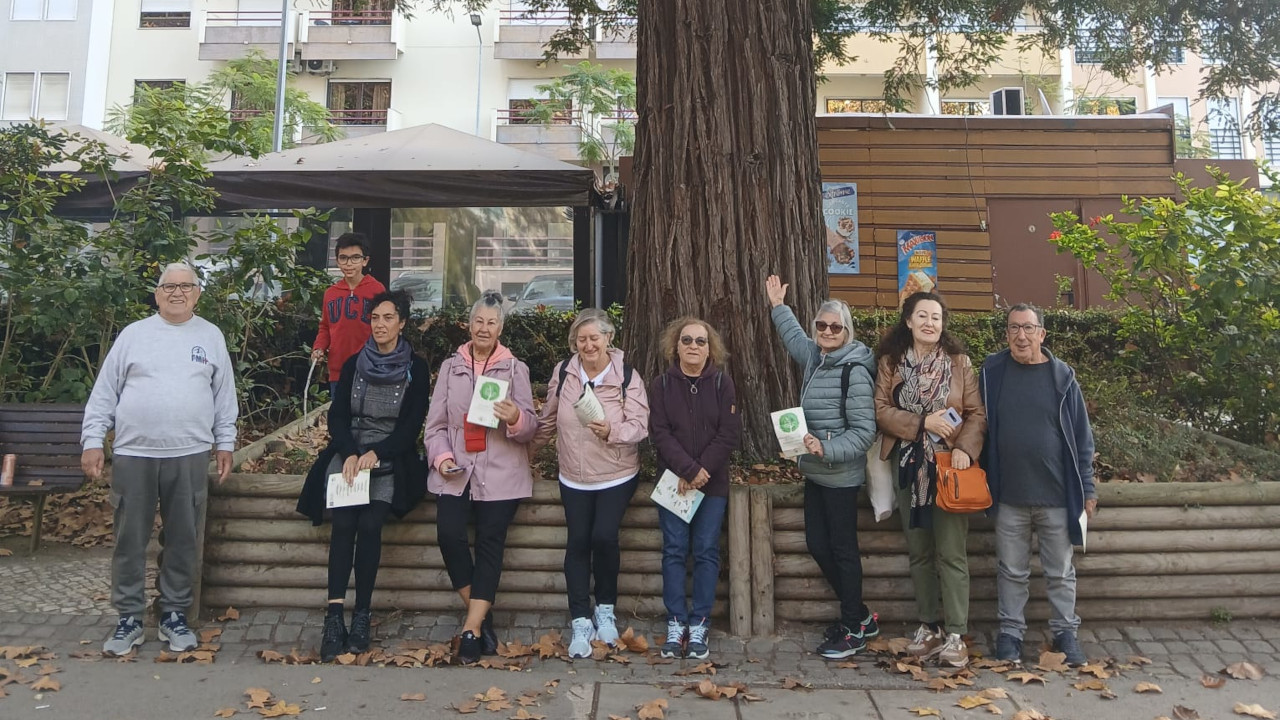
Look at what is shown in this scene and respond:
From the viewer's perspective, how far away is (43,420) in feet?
20.2

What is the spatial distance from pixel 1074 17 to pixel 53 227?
9.07 meters

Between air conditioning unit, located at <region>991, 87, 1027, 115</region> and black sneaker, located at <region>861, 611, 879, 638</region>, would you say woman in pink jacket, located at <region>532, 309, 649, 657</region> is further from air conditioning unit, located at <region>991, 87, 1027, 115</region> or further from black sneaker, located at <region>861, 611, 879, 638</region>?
air conditioning unit, located at <region>991, 87, 1027, 115</region>

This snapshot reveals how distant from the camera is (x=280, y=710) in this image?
362cm

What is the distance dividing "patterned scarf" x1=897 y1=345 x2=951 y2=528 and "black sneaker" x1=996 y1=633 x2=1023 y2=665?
2.12ft

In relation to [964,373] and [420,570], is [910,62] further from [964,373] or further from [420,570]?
[420,570]

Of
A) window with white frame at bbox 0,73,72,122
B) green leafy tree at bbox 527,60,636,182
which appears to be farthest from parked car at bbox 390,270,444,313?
window with white frame at bbox 0,73,72,122

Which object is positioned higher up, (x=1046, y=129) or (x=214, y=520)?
(x=1046, y=129)

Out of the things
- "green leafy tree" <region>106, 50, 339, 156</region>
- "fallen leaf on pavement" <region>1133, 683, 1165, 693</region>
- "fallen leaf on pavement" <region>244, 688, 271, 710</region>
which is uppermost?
"green leafy tree" <region>106, 50, 339, 156</region>

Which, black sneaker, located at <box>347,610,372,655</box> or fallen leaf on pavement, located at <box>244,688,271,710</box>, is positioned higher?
black sneaker, located at <box>347,610,372,655</box>

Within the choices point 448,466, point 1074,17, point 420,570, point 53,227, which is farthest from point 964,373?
point 53,227

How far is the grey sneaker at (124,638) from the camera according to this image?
4301 millimetres

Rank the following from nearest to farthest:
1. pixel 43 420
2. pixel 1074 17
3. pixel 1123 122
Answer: pixel 43 420 → pixel 1074 17 → pixel 1123 122

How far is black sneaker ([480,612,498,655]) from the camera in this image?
4.33 m

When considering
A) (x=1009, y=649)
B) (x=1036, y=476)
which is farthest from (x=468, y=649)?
(x=1036, y=476)
